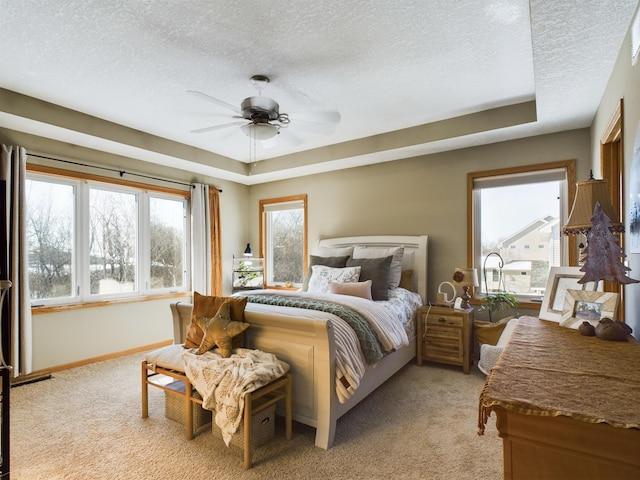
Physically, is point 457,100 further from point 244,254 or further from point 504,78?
point 244,254

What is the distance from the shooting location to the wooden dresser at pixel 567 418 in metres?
0.85

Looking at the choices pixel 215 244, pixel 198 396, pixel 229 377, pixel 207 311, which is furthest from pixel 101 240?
pixel 229 377

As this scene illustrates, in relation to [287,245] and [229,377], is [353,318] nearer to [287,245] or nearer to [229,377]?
[229,377]

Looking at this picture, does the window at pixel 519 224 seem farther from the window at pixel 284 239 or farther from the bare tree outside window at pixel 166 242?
the bare tree outside window at pixel 166 242

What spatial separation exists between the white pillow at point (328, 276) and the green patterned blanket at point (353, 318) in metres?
0.78

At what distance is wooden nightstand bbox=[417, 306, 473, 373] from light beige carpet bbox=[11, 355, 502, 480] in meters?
0.43

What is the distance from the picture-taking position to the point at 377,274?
373 centimetres

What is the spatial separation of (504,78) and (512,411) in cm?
276

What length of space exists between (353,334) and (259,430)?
88 cm

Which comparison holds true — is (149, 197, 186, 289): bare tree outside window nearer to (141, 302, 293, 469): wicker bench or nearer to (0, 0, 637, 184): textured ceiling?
(0, 0, 637, 184): textured ceiling

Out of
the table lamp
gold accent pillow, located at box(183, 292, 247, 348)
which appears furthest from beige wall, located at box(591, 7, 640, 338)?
gold accent pillow, located at box(183, 292, 247, 348)

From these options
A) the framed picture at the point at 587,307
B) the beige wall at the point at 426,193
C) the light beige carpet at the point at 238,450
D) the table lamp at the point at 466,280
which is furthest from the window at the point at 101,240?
the framed picture at the point at 587,307

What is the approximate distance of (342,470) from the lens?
2025 mm

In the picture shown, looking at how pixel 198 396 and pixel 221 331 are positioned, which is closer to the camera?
pixel 198 396
